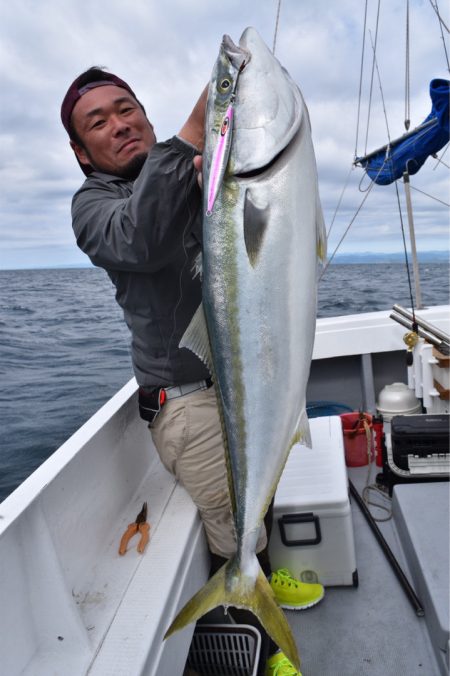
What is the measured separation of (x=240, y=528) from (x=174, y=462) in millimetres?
826

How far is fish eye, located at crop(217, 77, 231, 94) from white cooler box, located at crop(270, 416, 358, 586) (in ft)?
7.20

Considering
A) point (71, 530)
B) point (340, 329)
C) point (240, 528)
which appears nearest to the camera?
point (240, 528)

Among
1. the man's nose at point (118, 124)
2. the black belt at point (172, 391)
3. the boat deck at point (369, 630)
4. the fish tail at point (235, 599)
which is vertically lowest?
the boat deck at point (369, 630)

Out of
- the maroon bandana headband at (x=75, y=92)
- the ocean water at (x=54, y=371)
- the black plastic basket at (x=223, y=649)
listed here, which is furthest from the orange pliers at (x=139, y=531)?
the ocean water at (x=54, y=371)

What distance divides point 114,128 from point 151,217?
88 cm

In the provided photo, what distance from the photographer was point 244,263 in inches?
49.6

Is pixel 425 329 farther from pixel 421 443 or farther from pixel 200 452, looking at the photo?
pixel 200 452

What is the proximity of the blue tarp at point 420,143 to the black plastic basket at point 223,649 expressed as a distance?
3510mm

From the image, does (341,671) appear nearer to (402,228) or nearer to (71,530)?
(71,530)

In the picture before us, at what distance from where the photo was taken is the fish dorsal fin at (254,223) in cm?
121

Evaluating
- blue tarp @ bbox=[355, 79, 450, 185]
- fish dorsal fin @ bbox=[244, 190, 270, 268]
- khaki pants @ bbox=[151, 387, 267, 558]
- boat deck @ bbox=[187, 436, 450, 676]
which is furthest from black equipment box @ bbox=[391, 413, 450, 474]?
fish dorsal fin @ bbox=[244, 190, 270, 268]

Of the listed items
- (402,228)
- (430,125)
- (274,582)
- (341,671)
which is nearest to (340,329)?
(402,228)

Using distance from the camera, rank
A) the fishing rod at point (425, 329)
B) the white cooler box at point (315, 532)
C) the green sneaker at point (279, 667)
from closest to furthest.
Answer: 1. the green sneaker at point (279, 667)
2. the white cooler box at point (315, 532)
3. the fishing rod at point (425, 329)

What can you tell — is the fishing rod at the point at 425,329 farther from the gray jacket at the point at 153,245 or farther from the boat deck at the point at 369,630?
the gray jacket at the point at 153,245
